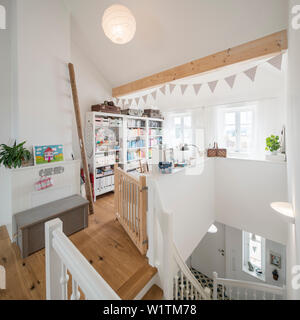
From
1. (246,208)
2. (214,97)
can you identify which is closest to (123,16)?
(214,97)

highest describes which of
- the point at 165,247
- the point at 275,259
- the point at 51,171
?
the point at 51,171

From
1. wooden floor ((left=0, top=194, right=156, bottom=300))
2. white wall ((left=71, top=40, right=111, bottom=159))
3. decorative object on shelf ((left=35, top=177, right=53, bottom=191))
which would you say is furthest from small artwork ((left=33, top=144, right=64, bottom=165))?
wooden floor ((left=0, top=194, right=156, bottom=300))

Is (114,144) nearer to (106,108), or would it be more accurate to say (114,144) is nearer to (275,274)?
(106,108)

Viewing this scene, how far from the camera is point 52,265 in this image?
0.87m

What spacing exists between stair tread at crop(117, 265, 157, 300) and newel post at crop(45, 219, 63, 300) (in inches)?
25.2

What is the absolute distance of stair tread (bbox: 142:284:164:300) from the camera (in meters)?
1.42

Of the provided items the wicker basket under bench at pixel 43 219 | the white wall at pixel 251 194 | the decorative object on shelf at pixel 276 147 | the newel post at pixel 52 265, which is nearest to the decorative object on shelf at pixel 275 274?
the white wall at pixel 251 194

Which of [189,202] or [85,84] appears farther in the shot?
[85,84]

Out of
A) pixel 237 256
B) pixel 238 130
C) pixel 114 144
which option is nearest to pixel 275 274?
pixel 237 256

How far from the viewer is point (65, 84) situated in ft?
8.06

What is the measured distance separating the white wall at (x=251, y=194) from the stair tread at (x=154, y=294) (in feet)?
7.34

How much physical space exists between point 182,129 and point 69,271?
14.2 feet

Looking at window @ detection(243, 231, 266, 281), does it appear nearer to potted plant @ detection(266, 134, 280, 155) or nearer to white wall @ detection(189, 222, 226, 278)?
white wall @ detection(189, 222, 226, 278)

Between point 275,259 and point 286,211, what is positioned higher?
point 286,211
